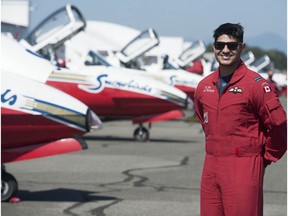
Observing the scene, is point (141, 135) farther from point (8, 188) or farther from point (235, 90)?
point (235, 90)

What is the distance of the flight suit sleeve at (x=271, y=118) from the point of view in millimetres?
5305

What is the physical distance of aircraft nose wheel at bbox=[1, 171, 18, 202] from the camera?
972 centimetres

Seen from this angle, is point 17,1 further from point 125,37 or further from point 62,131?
point 62,131

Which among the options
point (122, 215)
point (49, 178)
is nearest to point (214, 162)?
point (122, 215)

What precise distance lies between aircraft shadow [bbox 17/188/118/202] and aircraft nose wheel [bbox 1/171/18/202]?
27cm

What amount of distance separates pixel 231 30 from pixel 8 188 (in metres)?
5.02

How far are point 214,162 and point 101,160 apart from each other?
30.0 feet

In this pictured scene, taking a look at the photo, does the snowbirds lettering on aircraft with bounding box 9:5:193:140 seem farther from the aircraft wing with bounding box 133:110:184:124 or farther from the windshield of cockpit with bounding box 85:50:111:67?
the windshield of cockpit with bounding box 85:50:111:67

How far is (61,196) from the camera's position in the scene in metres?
10.2

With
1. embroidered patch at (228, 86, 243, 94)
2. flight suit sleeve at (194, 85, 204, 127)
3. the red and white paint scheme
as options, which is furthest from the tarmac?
embroidered patch at (228, 86, 243, 94)

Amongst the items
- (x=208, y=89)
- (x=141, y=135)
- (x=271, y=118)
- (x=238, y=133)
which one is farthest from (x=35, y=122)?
(x=141, y=135)

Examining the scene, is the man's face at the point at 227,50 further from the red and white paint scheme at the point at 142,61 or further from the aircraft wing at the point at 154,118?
the aircraft wing at the point at 154,118

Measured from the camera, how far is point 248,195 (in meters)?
5.33

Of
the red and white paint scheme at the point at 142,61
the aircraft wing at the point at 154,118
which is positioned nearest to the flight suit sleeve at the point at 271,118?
the red and white paint scheme at the point at 142,61
